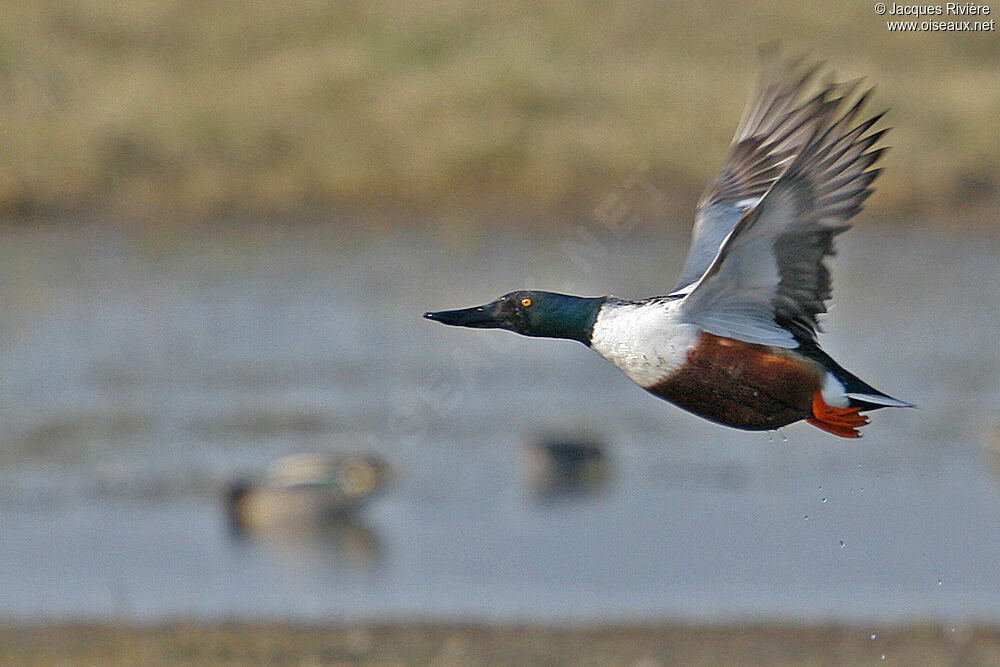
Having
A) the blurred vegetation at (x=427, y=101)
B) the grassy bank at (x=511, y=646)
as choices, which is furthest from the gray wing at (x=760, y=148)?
Answer: the blurred vegetation at (x=427, y=101)

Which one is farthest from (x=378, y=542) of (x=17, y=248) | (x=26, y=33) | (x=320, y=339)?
(x=26, y=33)

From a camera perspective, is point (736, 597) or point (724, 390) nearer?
point (724, 390)

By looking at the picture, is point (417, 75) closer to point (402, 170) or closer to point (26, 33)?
point (402, 170)

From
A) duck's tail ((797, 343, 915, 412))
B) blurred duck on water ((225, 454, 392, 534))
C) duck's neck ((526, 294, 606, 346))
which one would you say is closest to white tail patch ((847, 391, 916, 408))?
duck's tail ((797, 343, 915, 412))

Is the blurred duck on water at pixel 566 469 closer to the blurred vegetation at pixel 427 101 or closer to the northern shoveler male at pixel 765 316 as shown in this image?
the blurred vegetation at pixel 427 101

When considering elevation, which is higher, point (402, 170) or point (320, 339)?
point (402, 170)

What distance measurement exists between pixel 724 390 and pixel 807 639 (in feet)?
18.3

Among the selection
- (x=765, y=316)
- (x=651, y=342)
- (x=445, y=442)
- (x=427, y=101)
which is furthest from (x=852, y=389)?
(x=427, y=101)

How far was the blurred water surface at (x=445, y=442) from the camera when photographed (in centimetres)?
1098

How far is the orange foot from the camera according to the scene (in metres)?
Answer: 4.93

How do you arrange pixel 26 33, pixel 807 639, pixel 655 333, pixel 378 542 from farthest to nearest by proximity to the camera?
pixel 26 33 < pixel 378 542 < pixel 807 639 < pixel 655 333

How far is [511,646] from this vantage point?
9898 mm

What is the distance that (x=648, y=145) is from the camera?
67.7ft

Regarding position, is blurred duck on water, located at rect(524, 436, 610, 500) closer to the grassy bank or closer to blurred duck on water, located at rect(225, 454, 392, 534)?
blurred duck on water, located at rect(225, 454, 392, 534)
